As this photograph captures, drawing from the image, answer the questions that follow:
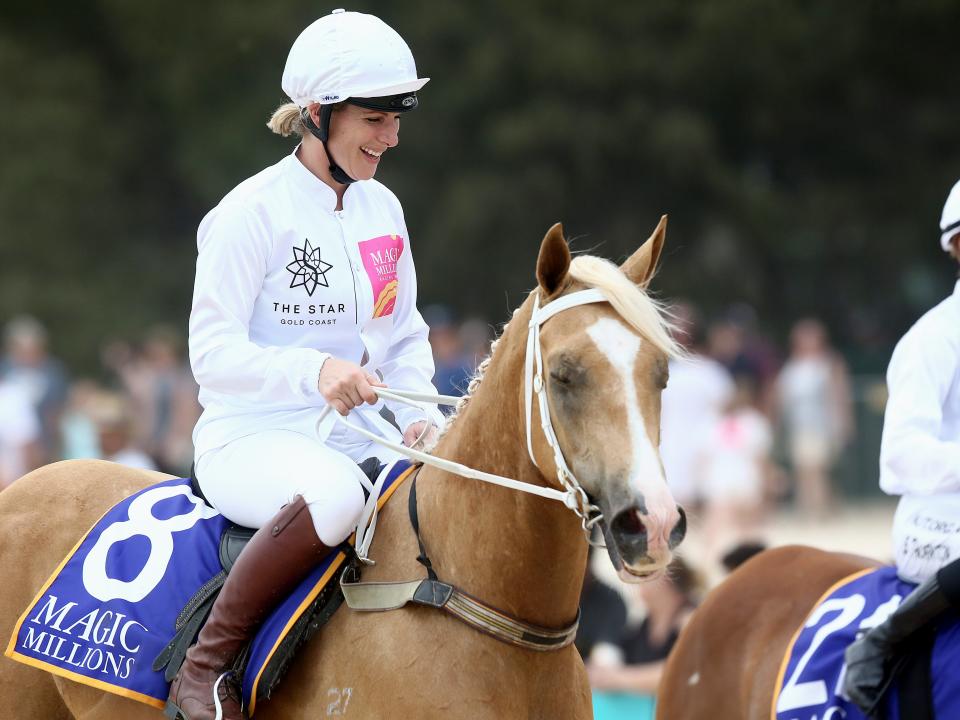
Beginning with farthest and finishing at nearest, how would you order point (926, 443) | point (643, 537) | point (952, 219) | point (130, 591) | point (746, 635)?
point (746, 635)
point (952, 219)
point (130, 591)
point (926, 443)
point (643, 537)

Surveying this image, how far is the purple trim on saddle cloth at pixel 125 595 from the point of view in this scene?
4.61 metres

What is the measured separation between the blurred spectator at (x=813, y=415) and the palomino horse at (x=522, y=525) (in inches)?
556

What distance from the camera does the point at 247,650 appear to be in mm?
4391

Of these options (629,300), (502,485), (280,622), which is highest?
(629,300)

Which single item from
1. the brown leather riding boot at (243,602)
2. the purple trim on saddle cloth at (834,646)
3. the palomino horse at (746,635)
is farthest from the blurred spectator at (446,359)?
the brown leather riding boot at (243,602)

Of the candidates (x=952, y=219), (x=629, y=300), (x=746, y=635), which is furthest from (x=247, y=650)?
(x=952, y=219)

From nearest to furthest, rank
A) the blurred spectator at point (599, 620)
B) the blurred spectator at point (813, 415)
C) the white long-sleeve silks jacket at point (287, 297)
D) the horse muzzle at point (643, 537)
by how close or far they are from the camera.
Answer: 1. the horse muzzle at point (643, 537)
2. the white long-sleeve silks jacket at point (287, 297)
3. the blurred spectator at point (599, 620)
4. the blurred spectator at point (813, 415)

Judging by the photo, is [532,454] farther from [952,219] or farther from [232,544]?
[952,219]

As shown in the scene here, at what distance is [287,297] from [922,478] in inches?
82.4

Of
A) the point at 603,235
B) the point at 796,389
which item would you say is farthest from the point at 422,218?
the point at 796,389

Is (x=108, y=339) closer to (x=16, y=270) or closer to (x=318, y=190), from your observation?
(x=16, y=270)

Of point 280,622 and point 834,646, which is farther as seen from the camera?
point 834,646

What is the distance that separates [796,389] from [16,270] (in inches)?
643

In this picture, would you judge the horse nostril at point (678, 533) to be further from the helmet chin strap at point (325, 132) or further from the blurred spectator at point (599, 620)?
the blurred spectator at point (599, 620)
